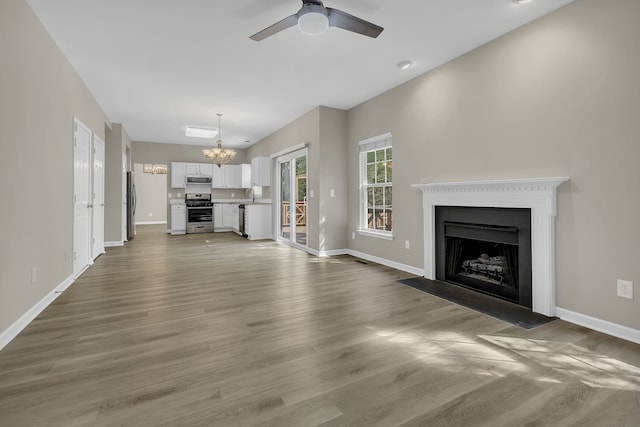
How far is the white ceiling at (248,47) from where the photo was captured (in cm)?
277

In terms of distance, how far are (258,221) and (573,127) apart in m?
6.83

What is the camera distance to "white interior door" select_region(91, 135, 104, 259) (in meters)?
5.20

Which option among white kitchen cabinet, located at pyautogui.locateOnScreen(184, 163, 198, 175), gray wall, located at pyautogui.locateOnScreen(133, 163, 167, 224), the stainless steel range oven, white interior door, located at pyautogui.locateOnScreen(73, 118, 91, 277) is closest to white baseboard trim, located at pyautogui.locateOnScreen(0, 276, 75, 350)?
white interior door, located at pyautogui.locateOnScreen(73, 118, 91, 277)

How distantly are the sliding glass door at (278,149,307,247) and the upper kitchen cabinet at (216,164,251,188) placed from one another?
2163 mm

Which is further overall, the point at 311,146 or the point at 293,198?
the point at 293,198

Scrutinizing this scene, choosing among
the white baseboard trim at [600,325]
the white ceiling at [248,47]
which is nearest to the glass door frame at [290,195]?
the white ceiling at [248,47]

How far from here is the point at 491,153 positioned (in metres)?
3.33

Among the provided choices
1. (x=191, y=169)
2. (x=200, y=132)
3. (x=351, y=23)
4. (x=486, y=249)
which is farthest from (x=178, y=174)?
(x=486, y=249)

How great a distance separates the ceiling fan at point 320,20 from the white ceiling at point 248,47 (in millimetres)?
313

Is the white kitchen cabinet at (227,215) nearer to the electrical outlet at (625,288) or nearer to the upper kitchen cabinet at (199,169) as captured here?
the upper kitchen cabinet at (199,169)

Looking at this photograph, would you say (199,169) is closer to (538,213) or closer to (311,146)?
(311,146)

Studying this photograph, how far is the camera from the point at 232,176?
10.1 meters

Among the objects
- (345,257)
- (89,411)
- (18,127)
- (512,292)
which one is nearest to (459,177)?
(512,292)

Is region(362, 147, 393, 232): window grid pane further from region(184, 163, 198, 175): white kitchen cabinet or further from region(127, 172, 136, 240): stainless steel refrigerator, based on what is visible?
region(184, 163, 198, 175): white kitchen cabinet
